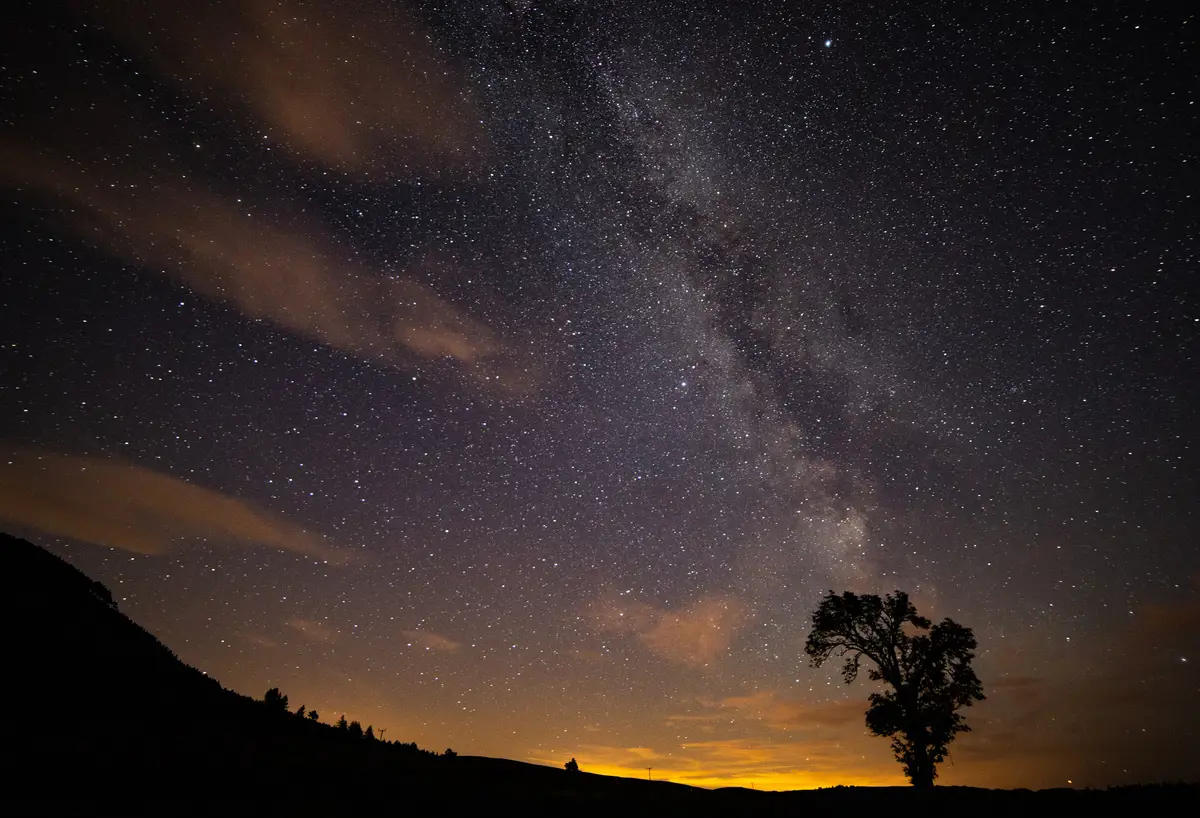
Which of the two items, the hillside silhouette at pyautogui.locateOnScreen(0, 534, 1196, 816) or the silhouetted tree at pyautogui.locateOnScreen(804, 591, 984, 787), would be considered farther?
the silhouetted tree at pyautogui.locateOnScreen(804, 591, 984, 787)

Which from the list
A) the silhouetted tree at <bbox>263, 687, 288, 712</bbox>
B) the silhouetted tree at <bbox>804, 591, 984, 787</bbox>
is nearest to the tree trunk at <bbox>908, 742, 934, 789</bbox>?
the silhouetted tree at <bbox>804, 591, 984, 787</bbox>

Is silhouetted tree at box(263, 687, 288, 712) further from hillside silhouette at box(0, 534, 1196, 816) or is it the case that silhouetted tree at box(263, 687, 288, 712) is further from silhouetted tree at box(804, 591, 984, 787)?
silhouetted tree at box(804, 591, 984, 787)

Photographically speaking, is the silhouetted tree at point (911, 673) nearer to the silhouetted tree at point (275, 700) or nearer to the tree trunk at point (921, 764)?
the tree trunk at point (921, 764)

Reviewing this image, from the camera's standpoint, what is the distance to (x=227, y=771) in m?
12.5

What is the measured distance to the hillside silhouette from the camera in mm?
10984

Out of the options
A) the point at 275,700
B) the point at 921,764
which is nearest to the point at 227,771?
the point at 275,700

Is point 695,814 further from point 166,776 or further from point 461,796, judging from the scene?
point 166,776

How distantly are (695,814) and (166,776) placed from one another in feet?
37.3

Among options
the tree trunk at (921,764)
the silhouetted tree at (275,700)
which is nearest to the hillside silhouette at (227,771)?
the silhouetted tree at (275,700)

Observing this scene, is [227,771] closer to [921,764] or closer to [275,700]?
[275,700]

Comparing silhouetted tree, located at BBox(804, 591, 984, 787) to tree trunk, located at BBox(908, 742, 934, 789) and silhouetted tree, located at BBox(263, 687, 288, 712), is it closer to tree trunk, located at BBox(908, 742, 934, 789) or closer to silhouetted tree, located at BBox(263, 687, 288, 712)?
tree trunk, located at BBox(908, 742, 934, 789)

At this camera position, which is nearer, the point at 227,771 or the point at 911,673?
the point at 227,771

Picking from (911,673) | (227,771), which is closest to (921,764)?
(911,673)

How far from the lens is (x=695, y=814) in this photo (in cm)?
1341
